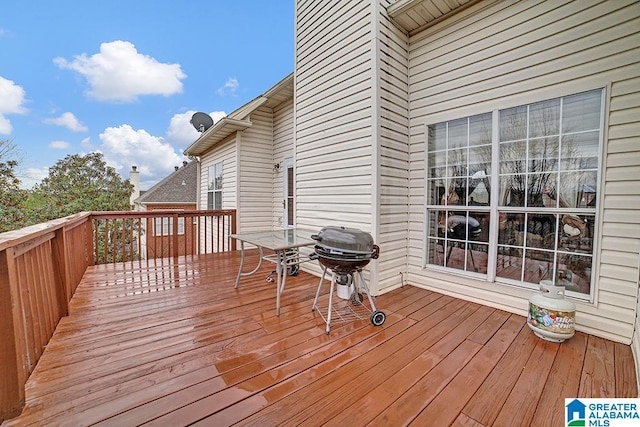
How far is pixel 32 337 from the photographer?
1.86 meters

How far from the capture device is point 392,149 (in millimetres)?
3396

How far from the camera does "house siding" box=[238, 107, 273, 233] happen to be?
640 cm

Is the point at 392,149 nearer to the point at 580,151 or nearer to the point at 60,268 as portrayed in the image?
the point at 580,151

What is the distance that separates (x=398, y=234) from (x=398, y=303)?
95cm

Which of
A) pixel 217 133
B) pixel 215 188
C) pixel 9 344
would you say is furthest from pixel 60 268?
pixel 215 188

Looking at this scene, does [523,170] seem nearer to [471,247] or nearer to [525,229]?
[525,229]

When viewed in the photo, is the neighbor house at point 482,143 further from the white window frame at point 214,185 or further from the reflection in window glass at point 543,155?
the white window frame at point 214,185

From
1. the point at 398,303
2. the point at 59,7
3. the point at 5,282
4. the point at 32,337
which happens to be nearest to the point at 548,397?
the point at 398,303

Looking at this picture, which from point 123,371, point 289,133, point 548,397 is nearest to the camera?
point 548,397

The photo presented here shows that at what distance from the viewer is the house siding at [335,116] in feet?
10.8

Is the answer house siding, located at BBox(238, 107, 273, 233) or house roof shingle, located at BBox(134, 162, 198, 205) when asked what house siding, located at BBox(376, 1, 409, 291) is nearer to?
house siding, located at BBox(238, 107, 273, 233)

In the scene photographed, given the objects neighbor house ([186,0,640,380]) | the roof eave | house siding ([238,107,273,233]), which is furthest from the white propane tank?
the roof eave

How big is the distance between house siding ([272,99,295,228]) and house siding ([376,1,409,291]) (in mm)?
3116

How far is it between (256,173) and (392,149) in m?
4.14
